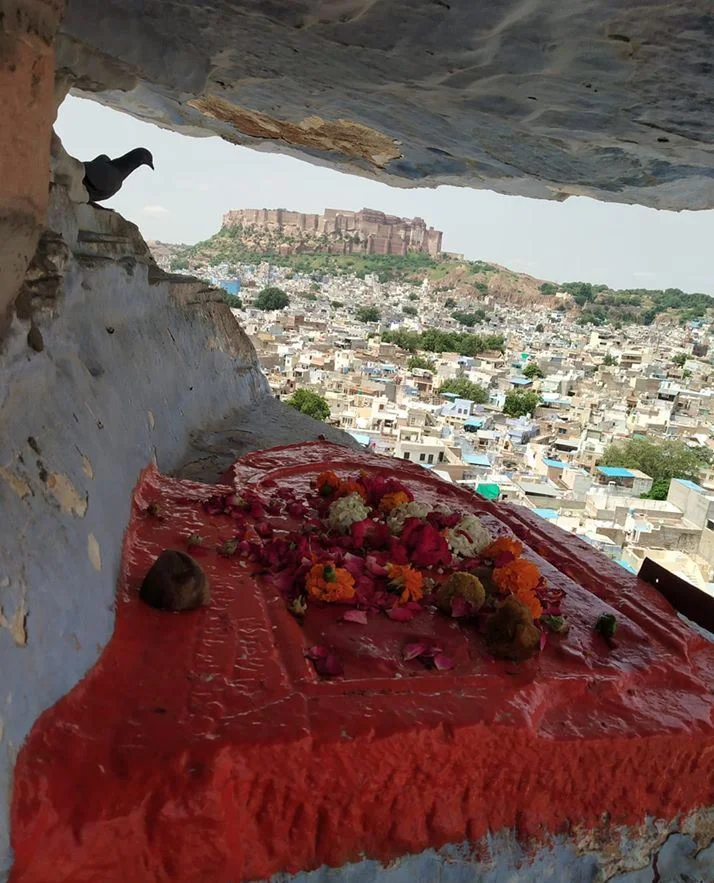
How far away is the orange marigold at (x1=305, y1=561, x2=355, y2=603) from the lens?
283 cm

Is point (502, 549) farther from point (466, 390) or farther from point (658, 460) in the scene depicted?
point (466, 390)

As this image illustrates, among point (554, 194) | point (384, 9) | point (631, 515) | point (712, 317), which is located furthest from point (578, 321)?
point (384, 9)

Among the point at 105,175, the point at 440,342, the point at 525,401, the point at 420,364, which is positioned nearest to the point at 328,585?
Answer: the point at 105,175

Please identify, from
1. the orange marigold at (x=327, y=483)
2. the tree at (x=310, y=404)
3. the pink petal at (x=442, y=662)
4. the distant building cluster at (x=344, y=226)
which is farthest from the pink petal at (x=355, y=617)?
the distant building cluster at (x=344, y=226)

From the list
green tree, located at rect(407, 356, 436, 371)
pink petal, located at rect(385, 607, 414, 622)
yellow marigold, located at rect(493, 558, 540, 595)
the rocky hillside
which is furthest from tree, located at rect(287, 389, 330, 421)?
the rocky hillside

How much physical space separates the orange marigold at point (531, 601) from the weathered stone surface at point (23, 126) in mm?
2167

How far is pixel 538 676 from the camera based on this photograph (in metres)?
2.60

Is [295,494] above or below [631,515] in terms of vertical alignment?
above

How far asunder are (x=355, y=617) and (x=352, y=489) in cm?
126

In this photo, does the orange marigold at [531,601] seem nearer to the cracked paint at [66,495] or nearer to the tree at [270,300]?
the cracked paint at [66,495]

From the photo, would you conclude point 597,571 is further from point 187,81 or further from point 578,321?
point 578,321

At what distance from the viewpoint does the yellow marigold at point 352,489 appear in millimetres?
3902

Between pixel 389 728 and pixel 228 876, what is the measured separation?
1.94ft

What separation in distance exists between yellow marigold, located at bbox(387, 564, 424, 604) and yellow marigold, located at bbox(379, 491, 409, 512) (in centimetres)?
74
